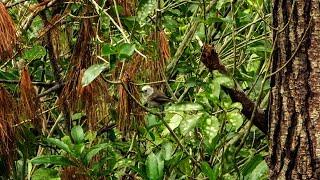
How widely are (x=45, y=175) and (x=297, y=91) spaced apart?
786 millimetres

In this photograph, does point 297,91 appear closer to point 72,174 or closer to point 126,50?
point 126,50

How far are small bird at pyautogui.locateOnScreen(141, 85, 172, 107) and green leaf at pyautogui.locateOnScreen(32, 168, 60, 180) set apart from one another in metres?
0.36

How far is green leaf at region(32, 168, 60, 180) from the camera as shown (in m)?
1.76

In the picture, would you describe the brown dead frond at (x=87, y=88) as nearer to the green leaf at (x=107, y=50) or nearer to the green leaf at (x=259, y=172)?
the green leaf at (x=107, y=50)

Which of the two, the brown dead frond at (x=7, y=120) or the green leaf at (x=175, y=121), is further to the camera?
the brown dead frond at (x=7, y=120)

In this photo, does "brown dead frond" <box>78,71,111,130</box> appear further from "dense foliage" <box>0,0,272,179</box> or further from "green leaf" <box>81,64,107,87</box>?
"green leaf" <box>81,64,107,87</box>

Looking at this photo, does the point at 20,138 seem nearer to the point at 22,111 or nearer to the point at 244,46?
the point at 22,111

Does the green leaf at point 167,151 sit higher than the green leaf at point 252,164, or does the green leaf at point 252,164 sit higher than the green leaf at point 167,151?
the green leaf at point 252,164

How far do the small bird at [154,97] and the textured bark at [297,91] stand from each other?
1.13 ft

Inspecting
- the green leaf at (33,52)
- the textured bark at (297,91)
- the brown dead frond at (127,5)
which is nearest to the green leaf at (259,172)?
the textured bark at (297,91)

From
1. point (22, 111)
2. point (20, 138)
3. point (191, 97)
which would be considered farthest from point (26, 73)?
point (191, 97)

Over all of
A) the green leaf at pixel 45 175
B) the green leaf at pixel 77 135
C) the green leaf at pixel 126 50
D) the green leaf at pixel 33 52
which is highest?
the green leaf at pixel 126 50

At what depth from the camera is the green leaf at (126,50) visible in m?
1.33

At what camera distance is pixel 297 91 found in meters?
1.33
